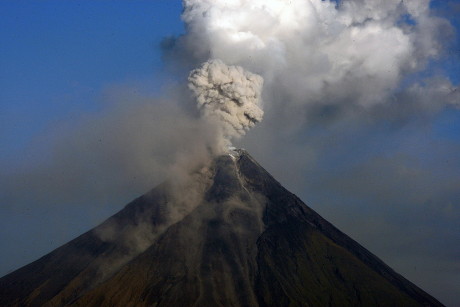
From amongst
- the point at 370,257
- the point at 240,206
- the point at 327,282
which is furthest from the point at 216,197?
the point at 370,257

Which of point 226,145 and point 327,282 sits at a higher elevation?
point 226,145

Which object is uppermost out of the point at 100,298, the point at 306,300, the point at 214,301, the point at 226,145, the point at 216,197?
the point at 226,145

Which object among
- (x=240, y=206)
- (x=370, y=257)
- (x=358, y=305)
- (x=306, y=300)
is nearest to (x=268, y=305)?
(x=306, y=300)

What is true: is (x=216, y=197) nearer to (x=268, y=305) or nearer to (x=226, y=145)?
(x=226, y=145)

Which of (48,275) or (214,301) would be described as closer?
(214,301)

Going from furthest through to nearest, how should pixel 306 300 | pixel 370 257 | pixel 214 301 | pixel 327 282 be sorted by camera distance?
pixel 370 257 < pixel 327 282 < pixel 306 300 < pixel 214 301

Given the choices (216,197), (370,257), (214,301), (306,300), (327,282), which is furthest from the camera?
(370,257)

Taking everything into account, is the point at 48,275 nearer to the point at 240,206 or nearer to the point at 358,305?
the point at 240,206
